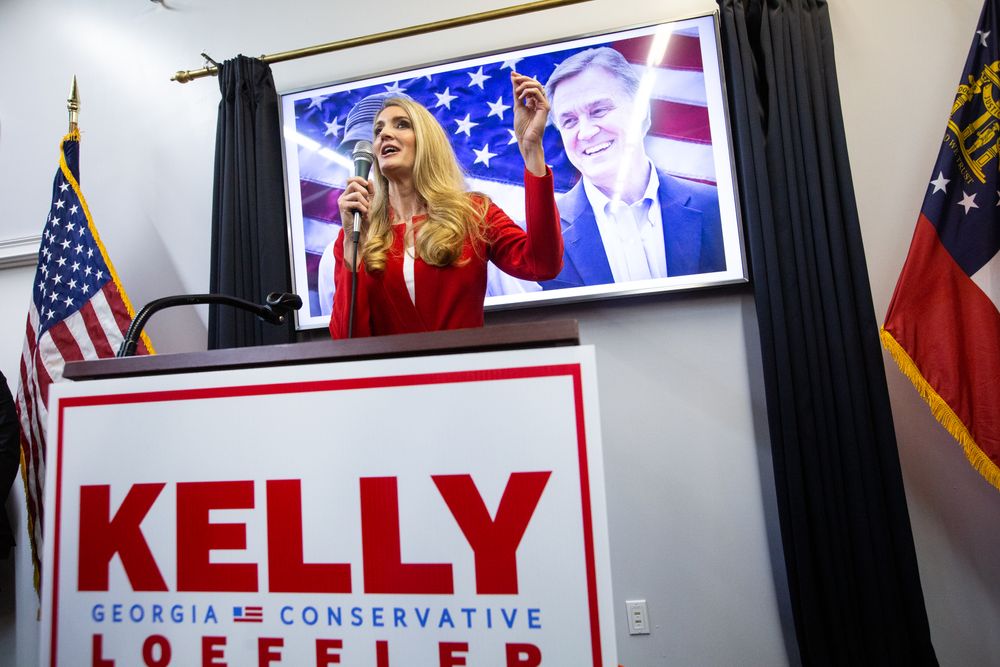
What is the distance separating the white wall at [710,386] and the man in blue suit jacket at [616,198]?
13cm

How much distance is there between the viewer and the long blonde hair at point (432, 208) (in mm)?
1345

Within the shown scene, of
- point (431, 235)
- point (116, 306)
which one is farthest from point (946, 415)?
point (116, 306)

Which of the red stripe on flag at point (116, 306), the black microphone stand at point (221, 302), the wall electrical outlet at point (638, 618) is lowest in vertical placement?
the wall electrical outlet at point (638, 618)

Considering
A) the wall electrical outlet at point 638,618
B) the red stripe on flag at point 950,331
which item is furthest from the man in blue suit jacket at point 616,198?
the wall electrical outlet at point 638,618

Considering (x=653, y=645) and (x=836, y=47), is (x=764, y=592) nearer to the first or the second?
(x=653, y=645)

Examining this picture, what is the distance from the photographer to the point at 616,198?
1977 millimetres

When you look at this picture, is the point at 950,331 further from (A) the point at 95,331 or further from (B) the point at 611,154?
(A) the point at 95,331

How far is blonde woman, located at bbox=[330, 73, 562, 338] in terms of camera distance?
125 cm

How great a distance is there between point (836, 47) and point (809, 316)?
0.91 m

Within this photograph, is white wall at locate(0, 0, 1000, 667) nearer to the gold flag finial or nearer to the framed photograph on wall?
the framed photograph on wall

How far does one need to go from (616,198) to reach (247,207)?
1230mm

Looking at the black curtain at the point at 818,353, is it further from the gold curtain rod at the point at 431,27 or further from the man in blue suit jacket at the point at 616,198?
the gold curtain rod at the point at 431,27

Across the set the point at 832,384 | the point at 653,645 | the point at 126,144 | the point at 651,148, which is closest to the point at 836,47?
the point at 651,148

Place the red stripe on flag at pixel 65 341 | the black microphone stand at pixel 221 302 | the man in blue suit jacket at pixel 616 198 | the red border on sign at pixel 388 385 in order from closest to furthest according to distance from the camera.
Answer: the red border on sign at pixel 388 385, the black microphone stand at pixel 221 302, the man in blue suit jacket at pixel 616 198, the red stripe on flag at pixel 65 341
